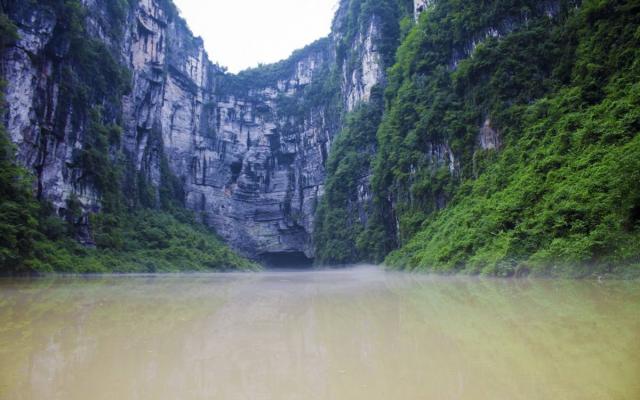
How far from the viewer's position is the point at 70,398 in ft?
9.28

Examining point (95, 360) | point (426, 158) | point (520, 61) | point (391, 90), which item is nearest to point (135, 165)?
point (391, 90)

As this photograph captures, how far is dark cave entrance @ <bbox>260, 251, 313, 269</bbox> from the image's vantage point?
57.9 meters

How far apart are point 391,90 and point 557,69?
17.2m

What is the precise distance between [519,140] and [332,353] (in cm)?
2084

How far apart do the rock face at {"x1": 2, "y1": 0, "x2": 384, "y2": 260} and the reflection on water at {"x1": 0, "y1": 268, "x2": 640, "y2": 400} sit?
3077 cm

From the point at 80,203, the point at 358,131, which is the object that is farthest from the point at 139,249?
the point at 358,131

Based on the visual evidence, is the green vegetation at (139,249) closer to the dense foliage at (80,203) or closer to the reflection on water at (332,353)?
the dense foliage at (80,203)

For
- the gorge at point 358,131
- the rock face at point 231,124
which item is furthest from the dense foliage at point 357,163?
the rock face at point 231,124

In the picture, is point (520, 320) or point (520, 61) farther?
point (520, 61)

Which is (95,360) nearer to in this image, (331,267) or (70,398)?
(70,398)

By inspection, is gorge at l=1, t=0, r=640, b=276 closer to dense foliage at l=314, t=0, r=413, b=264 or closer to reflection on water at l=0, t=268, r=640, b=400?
dense foliage at l=314, t=0, r=413, b=264

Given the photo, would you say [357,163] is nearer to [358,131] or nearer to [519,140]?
[358,131]

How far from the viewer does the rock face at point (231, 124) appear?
43.5 meters

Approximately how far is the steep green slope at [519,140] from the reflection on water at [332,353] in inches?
234
